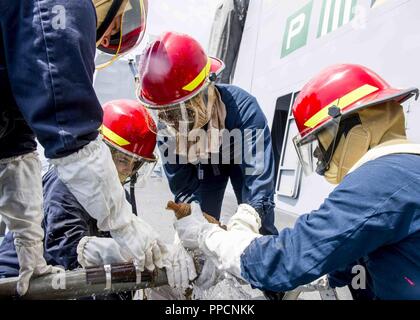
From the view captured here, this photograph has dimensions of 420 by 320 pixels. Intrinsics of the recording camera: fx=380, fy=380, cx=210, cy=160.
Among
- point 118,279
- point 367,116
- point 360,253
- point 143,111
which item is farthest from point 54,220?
point 367,116

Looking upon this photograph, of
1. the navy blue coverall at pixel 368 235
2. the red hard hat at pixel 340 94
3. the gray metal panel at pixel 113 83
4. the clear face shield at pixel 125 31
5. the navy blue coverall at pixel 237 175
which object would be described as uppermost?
the clear face shield at pixel 125 31

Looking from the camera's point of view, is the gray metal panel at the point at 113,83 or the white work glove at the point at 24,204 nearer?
the white work glove at the point at 24,204

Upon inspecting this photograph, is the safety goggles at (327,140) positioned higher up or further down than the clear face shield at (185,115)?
higher up

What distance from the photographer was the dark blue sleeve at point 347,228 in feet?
4.01

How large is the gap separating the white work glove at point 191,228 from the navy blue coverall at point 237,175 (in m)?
0.62

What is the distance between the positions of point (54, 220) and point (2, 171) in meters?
0.36

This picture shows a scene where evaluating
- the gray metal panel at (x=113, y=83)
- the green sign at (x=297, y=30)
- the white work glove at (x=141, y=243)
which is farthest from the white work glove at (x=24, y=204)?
the gray metal panel at (x=113, y=83)

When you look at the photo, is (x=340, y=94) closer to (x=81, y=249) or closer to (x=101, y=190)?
(x=101, y=190)

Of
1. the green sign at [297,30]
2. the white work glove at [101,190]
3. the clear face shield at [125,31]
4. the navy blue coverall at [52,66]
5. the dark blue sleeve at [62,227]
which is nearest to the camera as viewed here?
the navy blue coverall at [52,66]

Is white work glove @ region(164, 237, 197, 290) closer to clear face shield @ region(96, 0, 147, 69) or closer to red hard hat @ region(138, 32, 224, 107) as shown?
clear face shield @ region(96, 0, 147, 69)

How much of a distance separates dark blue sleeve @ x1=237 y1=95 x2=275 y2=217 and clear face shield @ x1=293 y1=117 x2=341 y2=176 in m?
0.55

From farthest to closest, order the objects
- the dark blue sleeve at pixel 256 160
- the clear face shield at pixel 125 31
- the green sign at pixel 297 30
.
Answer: the green sign at pixel 297 30, the dark blue sleeve at pixel 256 160, the clear face shield at pixel 125 31

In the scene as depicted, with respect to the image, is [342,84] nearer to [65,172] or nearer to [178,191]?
[65,172]

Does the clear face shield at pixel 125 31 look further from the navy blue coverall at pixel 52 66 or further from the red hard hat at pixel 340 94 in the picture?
the red hard hat at pixel 340 94
